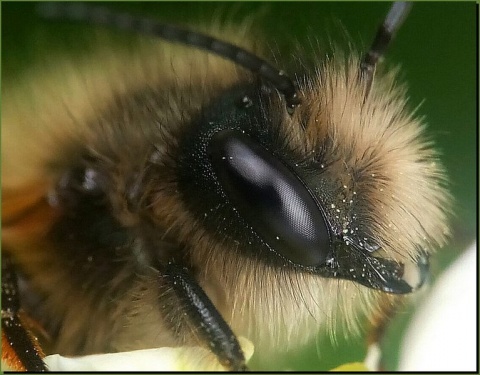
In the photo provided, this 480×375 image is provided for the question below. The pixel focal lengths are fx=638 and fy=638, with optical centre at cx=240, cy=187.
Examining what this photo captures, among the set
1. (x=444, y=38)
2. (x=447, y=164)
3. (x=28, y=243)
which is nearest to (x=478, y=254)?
(x=447, y=164)

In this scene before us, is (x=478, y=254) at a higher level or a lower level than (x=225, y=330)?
higher

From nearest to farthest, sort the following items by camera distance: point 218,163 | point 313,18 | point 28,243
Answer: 1. point 218,163
2. point 28,243
3. point 313,18

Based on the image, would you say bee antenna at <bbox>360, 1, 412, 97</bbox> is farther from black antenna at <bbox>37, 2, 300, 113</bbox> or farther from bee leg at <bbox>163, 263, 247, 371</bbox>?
bee leg at <bbox>163, 263, 247, 371</bbox>

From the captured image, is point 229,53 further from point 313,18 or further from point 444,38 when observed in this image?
point 444,38

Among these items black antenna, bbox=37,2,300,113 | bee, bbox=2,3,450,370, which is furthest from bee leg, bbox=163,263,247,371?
black antenna, bbox=37,2,300,113

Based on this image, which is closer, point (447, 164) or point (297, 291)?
point (297, 291)

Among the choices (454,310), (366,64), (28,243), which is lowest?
(28,243)
